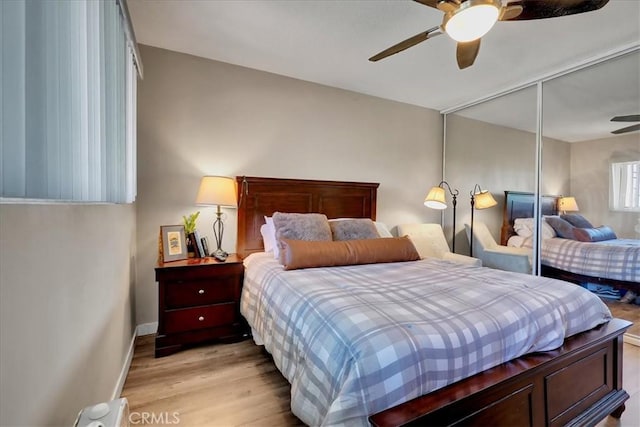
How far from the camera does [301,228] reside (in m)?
2.52

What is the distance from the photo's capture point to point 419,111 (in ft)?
13.6

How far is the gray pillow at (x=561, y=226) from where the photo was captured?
296 centimetres

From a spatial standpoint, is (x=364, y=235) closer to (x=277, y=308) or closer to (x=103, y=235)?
(x=277, y=308)

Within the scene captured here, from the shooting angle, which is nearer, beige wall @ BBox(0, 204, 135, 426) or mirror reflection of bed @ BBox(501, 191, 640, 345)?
beige wall @ BBox(0, 204, 135, 426)

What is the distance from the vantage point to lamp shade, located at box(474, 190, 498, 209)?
3.62 meters

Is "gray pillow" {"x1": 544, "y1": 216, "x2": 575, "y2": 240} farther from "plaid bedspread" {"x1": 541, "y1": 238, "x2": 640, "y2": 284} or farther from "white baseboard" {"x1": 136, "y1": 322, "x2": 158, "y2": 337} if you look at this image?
"white baseboard" {"x1": 136, "y1": 322, "x2": 158, "y2": 337}

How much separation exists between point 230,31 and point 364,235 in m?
2.11

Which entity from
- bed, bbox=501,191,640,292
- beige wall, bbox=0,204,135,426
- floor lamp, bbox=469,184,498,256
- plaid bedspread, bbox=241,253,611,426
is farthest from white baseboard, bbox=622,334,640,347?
beige wall, bbox=0,204,135,426

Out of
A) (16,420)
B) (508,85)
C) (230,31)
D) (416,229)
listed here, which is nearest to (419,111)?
(508,85)

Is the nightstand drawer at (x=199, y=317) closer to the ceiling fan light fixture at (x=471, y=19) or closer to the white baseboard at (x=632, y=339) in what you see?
the ceiling fan light fixture at (x=471, y=19)

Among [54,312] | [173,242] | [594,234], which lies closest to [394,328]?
[54,312]

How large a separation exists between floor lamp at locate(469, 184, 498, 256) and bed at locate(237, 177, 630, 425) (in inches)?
71.9

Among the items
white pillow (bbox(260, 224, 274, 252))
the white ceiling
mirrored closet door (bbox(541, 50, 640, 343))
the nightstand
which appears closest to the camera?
the white ceiling

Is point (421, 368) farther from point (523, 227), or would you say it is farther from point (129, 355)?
point (523, 227)
